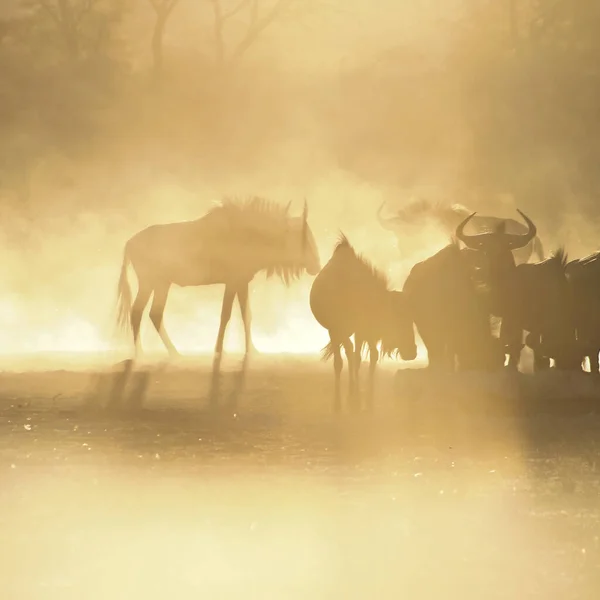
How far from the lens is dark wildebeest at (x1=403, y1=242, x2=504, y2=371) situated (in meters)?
2.28

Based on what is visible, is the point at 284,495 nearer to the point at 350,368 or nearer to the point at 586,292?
the point at 350,368

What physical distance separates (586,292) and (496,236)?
1.04 ft

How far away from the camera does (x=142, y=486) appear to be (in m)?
2.00

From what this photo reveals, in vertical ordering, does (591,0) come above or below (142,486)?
above

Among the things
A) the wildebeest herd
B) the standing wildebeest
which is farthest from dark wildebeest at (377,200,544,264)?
the standing wildebeest

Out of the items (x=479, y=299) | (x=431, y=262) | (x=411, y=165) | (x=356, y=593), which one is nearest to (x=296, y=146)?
(x=411, y=165)

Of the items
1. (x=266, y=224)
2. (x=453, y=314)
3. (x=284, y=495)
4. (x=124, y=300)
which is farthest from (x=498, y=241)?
(x=124, y=300)

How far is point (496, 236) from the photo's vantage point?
Result: 2.36 metres

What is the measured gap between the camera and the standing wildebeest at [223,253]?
2.34 m

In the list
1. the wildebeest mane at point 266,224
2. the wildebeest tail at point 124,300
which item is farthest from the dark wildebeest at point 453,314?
the wildebeest tail at point 124,300

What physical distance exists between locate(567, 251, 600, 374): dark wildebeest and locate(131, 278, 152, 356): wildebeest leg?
1.24m

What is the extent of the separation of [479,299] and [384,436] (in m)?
0.50

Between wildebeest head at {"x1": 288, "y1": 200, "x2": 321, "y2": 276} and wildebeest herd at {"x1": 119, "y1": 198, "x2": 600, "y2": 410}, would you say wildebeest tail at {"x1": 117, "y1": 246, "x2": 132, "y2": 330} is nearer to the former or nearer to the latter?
wildebeest herd at {"x1": 119, "y1": 198, "x2": 600, "y2": 410}

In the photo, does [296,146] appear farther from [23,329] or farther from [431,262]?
[23,329]
